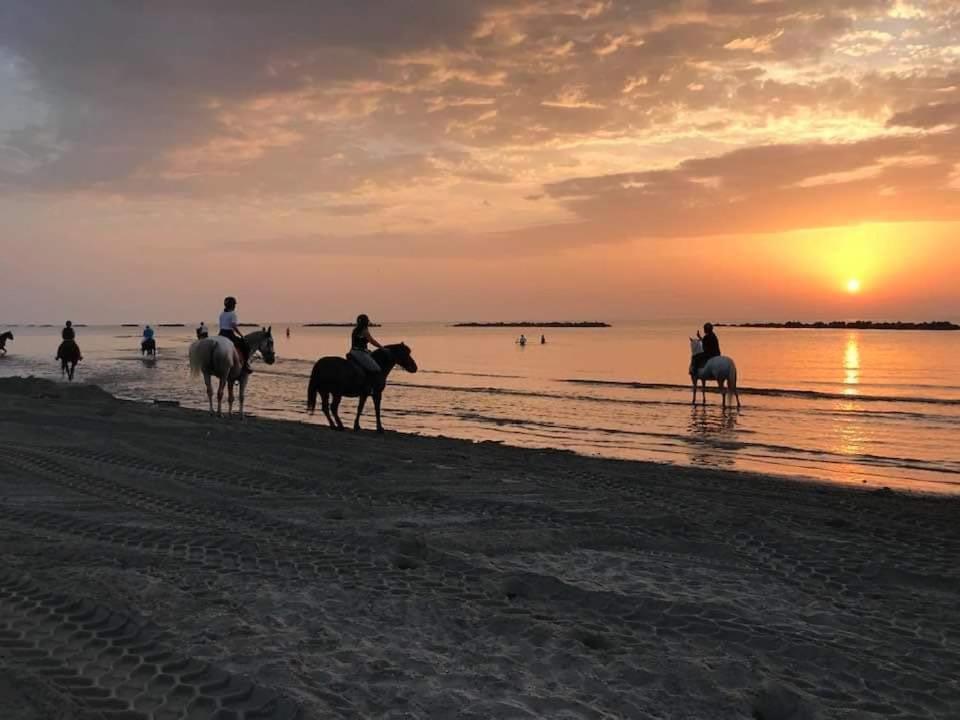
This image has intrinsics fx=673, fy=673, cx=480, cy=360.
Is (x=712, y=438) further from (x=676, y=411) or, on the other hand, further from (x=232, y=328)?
(x=232, y=328)

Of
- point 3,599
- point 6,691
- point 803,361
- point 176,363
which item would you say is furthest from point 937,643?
point 803,361

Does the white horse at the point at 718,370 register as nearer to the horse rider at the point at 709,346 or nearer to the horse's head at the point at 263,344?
the horse rider at the point at 709,346

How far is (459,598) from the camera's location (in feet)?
17.4

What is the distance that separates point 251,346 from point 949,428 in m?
20.6

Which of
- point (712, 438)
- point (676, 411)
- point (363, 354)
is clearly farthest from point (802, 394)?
point (363, 354)

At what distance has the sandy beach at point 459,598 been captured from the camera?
3801mm

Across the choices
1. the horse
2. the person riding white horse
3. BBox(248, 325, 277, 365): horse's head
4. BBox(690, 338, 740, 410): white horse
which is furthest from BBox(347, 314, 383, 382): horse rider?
BBox(690, 338, 740, 410): white horse

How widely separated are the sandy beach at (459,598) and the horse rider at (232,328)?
22.7ft

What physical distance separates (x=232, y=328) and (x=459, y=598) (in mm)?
13693

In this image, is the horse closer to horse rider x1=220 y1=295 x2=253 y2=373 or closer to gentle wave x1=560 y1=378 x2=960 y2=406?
horse rider x1=220 y1=295 x2=253 y2=373

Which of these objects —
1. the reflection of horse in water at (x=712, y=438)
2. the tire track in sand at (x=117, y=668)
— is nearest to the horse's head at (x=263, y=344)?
the reflection of horse in water at (x=712, y=438)

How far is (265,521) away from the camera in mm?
7469

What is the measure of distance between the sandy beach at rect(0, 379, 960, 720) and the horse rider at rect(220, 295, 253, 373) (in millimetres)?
6910

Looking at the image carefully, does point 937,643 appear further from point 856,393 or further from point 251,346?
point 856,393
